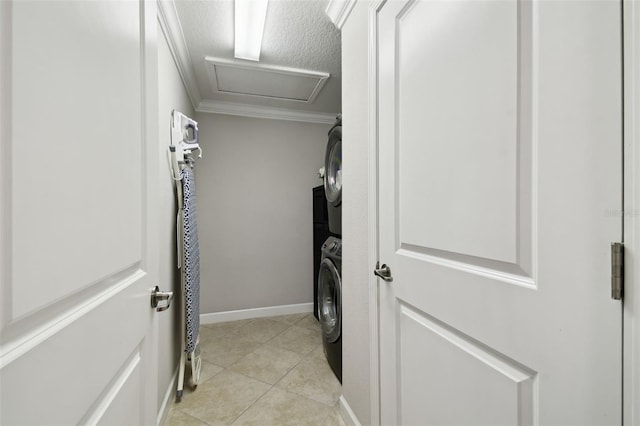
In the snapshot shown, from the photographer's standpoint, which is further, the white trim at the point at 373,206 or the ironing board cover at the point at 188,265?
the ironing board cover at the point at 188,265

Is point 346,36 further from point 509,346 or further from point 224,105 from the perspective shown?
point 224,105

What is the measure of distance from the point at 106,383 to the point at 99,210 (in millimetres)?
381

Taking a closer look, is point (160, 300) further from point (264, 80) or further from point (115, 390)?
point (264, 80)

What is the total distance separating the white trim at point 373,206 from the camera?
4.16 ft

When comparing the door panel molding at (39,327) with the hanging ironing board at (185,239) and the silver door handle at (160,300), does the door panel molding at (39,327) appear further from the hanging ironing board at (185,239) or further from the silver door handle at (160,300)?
the hanging ironing board at (185,239)

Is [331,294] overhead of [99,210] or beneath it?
beneath

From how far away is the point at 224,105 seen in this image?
316 centimetres

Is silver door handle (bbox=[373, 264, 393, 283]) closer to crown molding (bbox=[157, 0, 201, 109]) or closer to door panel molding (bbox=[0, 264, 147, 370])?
door panel molding (bbox=[0, 264, 147, 370])

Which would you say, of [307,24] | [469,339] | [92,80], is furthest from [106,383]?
[307,24]

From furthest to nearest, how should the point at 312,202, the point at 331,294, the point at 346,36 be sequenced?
the point at 312,202, the point at 331,294, the point at 346,36

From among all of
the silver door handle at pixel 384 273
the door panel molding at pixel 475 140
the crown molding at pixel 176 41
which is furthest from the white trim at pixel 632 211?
the crown molding at pixel 176 41

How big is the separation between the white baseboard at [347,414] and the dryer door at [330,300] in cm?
39

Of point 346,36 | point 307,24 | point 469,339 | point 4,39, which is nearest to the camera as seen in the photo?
point 4,39

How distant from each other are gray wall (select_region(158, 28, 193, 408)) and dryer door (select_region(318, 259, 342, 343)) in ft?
3.52
